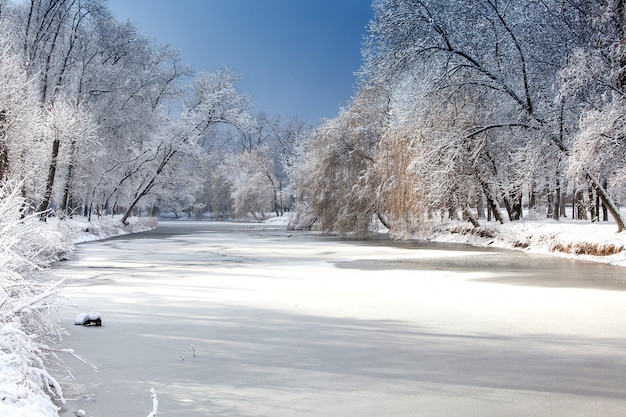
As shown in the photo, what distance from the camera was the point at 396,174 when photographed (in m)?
19.6

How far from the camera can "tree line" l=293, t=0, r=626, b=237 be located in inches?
499

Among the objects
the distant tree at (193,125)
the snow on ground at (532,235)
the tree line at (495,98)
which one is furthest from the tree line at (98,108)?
the tree line at (495,98)

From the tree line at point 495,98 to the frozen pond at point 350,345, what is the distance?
5638mm

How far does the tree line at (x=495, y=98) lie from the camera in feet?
41.5

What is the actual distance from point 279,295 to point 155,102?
25.1 meters

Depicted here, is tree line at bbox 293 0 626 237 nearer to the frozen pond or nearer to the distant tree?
the frozen pond

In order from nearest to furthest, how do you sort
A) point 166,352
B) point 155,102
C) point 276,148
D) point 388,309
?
point 166,352 < point 388,309 < point 155,102 < point 276,148

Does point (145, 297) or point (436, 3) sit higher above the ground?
point (436, 3)

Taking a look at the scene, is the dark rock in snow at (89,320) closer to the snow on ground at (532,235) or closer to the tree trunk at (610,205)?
the snow on ground at (532,235)

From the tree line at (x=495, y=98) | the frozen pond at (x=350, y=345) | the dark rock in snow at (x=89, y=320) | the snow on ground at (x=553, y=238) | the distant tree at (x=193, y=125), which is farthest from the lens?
the distant tree at (x=193, y=125)

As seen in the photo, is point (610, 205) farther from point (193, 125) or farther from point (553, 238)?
point (193, 125)

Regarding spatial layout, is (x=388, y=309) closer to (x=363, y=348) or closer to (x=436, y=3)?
(x=363, y=348)

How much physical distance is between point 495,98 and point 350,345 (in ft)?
49.4

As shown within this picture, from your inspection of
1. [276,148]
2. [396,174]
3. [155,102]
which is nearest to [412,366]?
[396,174]
